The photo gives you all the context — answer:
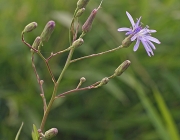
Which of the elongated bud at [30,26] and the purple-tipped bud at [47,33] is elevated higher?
the elongated bud at [30,26]

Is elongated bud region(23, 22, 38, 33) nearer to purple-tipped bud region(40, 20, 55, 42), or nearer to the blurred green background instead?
purple-tipped bud region(40, 20, 55, 42)

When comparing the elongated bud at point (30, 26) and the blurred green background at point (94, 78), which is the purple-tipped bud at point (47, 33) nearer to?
the elongated bud at point (30, 26)

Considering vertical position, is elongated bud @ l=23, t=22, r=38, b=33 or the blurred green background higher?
elongated bud @ l=23, t=22, r=38, b=33

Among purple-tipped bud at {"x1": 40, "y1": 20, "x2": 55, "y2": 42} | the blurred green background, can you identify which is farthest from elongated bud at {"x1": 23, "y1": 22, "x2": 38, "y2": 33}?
the blurred green background

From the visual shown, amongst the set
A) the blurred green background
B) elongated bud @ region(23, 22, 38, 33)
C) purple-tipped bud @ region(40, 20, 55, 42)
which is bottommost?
the blurred green background

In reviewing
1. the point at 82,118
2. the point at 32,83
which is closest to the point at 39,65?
the point at 32,83

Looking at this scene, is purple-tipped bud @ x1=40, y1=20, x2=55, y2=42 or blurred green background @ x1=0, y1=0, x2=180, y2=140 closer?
purple-tipped bud @ x1=40, y1=20, x2=55, y2=42

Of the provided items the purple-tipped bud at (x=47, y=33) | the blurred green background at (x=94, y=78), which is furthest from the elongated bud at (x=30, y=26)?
the blurred green background at (x=94, y=78)

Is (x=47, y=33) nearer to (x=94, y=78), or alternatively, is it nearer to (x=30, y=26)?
(x=30, y=26)

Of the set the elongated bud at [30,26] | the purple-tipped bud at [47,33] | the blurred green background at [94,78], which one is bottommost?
the blurred green background at [94,78]

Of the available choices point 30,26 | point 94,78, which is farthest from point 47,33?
point 94,78
